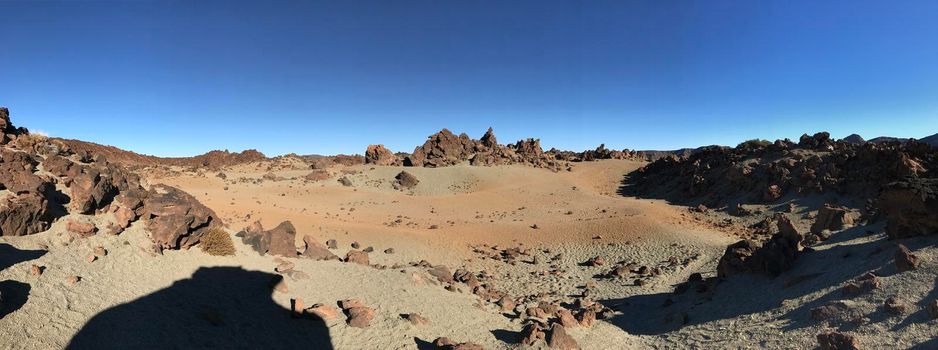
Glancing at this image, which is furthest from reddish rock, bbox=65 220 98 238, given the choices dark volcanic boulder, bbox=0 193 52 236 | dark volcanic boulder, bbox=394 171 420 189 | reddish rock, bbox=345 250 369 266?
dark volcanic boulder, bbox=394 171 420 189

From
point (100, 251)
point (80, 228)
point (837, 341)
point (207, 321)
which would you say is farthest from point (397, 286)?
point (837, 341)

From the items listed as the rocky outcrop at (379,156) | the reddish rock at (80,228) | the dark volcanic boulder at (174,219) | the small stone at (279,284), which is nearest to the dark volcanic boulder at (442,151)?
the rocky outcrop at (379,156)

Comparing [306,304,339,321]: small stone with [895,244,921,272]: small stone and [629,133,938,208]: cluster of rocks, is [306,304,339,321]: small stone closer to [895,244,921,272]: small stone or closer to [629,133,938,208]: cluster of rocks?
[895,244,921,272]: small stone

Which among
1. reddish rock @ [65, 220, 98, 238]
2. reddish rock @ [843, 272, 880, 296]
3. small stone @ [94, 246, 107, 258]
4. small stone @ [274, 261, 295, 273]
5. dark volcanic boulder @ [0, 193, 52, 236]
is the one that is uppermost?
dark volcanic boulder @ [0, 193, 52, 236]

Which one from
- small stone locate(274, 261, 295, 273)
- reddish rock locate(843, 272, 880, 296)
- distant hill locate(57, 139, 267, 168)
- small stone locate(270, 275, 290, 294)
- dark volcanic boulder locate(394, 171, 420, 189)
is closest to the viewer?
reddish rock locate(843, 272, 880, 296)

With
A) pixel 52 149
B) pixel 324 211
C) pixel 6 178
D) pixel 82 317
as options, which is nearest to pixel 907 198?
pixel 82 317

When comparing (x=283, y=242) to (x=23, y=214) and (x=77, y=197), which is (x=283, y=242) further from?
(x=23, y=214)

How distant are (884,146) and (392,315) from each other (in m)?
26.4

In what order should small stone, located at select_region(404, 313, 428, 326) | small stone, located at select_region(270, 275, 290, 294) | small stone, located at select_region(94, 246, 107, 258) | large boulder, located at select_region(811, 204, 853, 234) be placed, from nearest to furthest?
small stone, located at select_region(94, 246, 107, 258) → small stone, located at select_region(404, 313, 428, 326) → small stone, located at select_region(270, 275, 290, 294) → large boulder, located at select_region(811, 204, 853, 234)

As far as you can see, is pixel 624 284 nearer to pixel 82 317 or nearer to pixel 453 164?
pixel 82 317

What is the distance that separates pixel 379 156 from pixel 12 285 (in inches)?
1665

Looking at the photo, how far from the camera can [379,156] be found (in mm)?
48219

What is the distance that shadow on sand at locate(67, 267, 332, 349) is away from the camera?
21.0 ft

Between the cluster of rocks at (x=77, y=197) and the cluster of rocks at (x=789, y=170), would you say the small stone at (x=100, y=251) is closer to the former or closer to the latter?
the cluster of rocks at (x=77, y=197)
